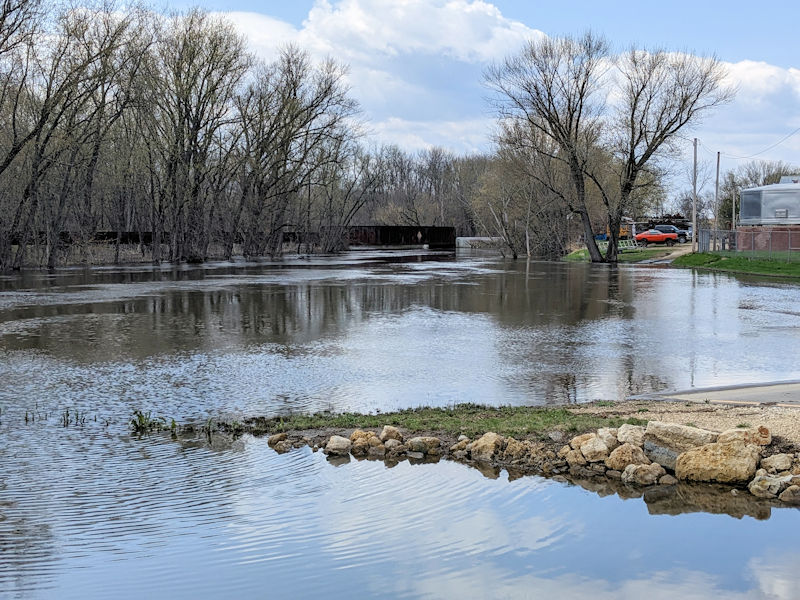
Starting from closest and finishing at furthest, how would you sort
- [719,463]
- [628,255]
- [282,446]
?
1. [719,463]
2. [282,446]
3. [628,255]

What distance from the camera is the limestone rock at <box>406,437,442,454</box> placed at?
31.6 ft

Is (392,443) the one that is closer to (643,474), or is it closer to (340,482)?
(340,482)

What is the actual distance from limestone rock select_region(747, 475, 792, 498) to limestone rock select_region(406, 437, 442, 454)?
10.3 ft

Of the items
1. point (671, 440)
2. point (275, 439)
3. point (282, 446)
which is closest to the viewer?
point (671, 440)

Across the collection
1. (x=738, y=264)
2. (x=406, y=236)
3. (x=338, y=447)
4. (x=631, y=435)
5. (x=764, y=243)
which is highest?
(x=406, y=236)

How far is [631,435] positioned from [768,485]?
1.41 m

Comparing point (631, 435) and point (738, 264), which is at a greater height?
point (738, 264)

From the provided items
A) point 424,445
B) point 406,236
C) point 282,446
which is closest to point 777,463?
point 424,445

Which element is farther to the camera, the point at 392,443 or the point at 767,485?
the point at 392,443

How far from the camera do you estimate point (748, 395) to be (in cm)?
1227

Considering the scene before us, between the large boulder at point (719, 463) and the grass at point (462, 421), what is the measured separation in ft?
3.90

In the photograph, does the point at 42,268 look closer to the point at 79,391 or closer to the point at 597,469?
the point at 79,391

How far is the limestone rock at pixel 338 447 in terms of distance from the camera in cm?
969

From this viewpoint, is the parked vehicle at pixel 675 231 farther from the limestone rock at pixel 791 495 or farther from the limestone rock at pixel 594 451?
the limestone rock at pixel 791 495
